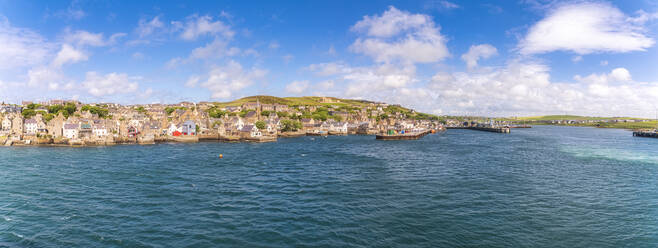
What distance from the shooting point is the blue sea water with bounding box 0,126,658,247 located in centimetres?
2273

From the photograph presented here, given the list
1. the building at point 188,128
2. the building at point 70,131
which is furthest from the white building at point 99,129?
the building at point 188,128

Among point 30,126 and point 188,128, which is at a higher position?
point 30,126

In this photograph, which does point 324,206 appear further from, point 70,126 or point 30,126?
point 30,126

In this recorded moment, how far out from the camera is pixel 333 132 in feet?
543

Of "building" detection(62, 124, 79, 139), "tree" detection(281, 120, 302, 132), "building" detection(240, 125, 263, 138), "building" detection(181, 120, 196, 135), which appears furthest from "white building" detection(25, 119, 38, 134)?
"tree" detection(281, 120, 302, 132)

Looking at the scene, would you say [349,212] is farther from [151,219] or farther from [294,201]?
[151,219]

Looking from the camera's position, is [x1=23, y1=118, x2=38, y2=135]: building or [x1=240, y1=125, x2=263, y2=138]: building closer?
[x1=23, y1=118, x2=38, y2=135]: building

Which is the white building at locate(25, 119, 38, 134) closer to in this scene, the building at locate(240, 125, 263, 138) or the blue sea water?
the building at locate(240, 125, 263, 138)

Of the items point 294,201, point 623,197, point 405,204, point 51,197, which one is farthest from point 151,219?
point 623,197

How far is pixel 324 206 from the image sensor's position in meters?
30.6

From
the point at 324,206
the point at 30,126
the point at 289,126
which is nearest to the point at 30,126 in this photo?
the point at 30,126

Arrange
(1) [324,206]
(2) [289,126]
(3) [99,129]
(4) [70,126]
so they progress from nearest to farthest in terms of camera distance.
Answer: (1) [324,206]
(4) [70,126]
(3) [99,129]
(2) [289,126]

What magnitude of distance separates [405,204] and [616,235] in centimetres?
1551

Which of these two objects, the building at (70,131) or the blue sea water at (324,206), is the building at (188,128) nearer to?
the building at (70,131)
